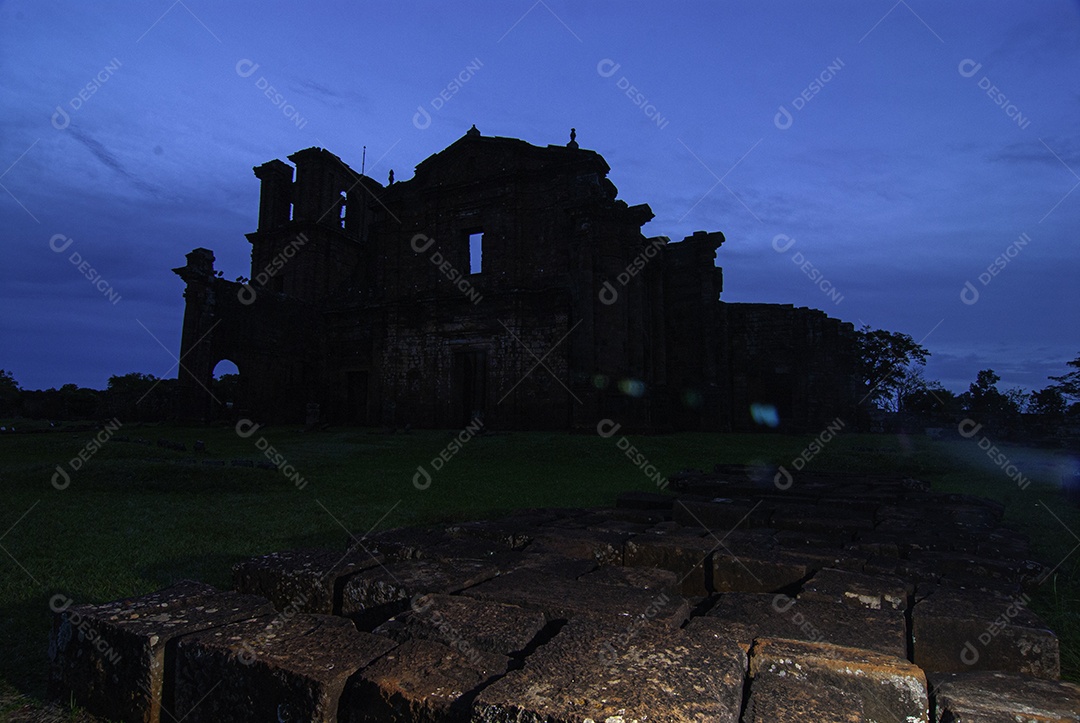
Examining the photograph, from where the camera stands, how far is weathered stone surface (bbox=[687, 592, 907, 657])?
2.23 meters

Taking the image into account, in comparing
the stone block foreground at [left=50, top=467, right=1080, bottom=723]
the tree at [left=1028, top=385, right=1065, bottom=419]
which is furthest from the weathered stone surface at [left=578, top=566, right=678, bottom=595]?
the tree at [left=1028, top=385, right=1065, bottom=419]

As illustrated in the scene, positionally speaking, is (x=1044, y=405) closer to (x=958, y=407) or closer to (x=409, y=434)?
(x=958, y=407)

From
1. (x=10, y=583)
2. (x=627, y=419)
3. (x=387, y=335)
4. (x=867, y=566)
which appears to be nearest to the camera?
(x=867, y=566)

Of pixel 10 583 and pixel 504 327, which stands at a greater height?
pixel 504 327

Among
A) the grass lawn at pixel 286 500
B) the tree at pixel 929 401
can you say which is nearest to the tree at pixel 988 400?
the tree at pixel 929 401

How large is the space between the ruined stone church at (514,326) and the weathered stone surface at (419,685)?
1480 cm

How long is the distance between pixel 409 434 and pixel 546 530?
14.7m

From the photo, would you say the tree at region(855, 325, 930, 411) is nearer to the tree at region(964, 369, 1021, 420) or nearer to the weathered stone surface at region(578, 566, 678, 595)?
the tree at region(964, 369, 1021, 420)

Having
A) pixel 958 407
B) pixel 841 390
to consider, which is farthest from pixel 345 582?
pixel 958 407

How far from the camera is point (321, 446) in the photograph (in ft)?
50.1
